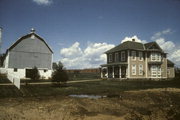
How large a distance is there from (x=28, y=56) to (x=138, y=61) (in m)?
21.6

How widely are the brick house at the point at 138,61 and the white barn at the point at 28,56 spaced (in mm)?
13294

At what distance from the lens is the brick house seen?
31.4m

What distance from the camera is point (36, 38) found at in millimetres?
31234

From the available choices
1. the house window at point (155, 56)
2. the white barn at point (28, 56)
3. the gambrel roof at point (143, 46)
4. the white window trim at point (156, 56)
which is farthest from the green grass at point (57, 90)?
the white window trim at point (156, 56)

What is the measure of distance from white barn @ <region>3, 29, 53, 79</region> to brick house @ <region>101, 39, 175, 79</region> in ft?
43.6

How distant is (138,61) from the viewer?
3222cm

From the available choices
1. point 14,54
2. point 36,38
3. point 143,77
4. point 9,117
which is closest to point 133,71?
point 143,77

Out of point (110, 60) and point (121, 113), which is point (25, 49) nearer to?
point (110, 60)

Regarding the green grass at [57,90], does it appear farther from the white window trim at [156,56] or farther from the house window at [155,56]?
the white window trim at [156,56]

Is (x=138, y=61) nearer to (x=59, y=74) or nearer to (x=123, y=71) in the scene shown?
(x=123, y=71)

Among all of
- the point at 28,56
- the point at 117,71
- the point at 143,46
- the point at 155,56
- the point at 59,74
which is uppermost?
the point at 143,46

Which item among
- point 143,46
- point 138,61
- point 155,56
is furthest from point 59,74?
point 155,56

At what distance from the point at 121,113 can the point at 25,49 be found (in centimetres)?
2675

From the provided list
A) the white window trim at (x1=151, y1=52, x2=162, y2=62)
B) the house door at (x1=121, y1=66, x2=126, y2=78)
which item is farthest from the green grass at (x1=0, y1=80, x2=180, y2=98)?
the white window trim at (x1=151, y1=52, x2=162, y2=62)
